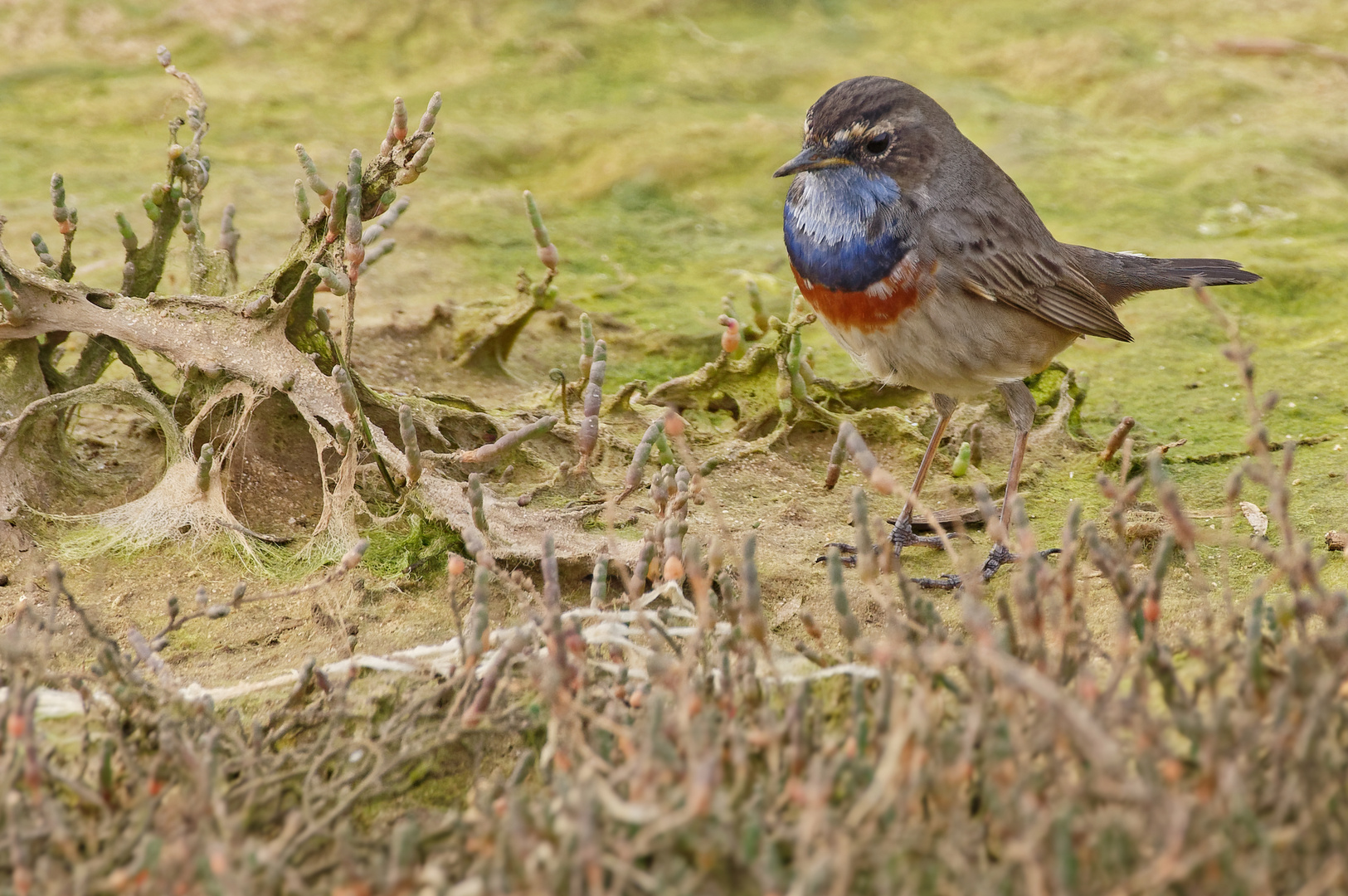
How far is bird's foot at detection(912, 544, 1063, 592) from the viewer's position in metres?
3.96

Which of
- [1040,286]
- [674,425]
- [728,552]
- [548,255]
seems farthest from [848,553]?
[548,255]

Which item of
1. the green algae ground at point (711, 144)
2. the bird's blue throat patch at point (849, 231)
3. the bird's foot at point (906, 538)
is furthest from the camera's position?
the green algae ground at point (711, 144)

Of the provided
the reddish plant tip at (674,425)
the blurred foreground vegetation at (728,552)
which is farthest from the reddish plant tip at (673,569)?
the reddish plant tip at (674,425)

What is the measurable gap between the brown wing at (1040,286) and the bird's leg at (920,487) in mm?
474

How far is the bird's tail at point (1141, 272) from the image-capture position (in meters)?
4.76

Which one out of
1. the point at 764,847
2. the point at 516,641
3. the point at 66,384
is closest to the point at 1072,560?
the point at 764,847

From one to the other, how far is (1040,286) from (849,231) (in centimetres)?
68

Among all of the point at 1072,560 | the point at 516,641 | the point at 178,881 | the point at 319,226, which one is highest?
the point at 319,226

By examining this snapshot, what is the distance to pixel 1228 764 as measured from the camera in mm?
2100

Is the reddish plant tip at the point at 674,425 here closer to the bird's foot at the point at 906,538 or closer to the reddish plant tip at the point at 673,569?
the reddish plant tip at the point at 673,569

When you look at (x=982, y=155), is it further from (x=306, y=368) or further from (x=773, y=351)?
(x=306, y=368)

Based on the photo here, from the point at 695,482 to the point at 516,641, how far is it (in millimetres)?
665

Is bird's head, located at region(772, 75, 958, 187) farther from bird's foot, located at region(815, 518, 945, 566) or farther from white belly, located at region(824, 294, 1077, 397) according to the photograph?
bird's foot, located at region(815, 518, 945, 566)

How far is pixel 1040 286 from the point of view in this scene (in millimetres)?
4332
